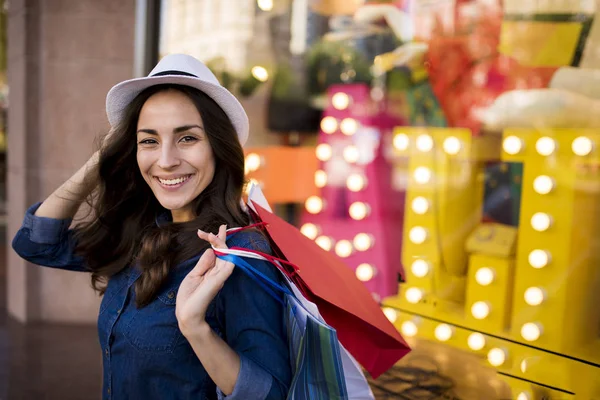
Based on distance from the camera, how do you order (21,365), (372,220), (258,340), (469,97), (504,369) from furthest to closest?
(21,365) → (372,220) → (469,97) → (504,369) → (258,340)

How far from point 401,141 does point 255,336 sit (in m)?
2.11

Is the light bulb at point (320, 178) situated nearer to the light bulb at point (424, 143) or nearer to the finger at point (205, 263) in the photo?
the light bulb at point (424, 143)

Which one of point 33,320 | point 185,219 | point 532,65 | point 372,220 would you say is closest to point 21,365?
point 33,320

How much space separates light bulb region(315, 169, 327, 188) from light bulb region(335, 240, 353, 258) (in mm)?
375

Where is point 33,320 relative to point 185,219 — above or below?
below

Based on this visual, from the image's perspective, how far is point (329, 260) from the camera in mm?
1684

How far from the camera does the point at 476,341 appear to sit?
2.78 metres

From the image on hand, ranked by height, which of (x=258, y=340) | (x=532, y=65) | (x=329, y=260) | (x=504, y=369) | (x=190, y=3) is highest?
(x=190, y=3)

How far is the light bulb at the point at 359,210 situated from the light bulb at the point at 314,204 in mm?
230

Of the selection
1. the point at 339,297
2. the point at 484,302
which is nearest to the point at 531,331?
the point at 484,302

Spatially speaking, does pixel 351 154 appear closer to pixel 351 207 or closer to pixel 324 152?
pixel 324 152

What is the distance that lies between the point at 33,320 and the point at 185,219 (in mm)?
3244

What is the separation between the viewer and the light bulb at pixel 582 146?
2348mm

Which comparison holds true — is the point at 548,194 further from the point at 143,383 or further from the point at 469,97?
the point at 143,383
